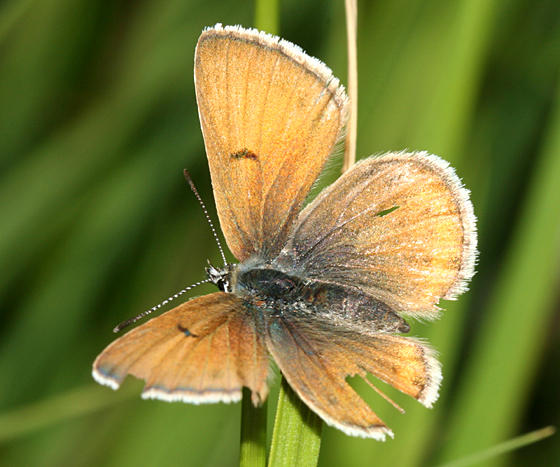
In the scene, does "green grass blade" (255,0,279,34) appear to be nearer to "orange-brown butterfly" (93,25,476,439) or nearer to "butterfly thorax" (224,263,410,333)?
"orange-brown butterfly" (93,25,476,439)

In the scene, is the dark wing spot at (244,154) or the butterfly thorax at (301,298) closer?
the butterfly thorax at (301,298)

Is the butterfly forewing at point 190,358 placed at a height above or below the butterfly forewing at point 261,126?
below

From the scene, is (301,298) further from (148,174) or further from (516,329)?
(148,174)

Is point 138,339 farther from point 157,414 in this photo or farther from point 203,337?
point 157,414

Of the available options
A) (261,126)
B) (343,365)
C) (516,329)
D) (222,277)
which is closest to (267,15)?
(261,126)

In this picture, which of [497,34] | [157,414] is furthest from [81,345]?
[497,34]

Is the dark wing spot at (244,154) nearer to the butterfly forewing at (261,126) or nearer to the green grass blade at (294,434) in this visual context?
the butterfly forewing at (261,126)

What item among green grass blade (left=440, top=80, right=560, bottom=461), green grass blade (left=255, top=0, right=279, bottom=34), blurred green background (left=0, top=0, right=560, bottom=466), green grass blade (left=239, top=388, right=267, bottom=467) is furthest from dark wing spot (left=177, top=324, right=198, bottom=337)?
green grass blade (left=440, top=80, right=560, bottom=461)

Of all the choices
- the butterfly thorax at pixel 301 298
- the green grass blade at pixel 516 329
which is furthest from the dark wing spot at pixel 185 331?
the green grass blade at pixel 516 329
